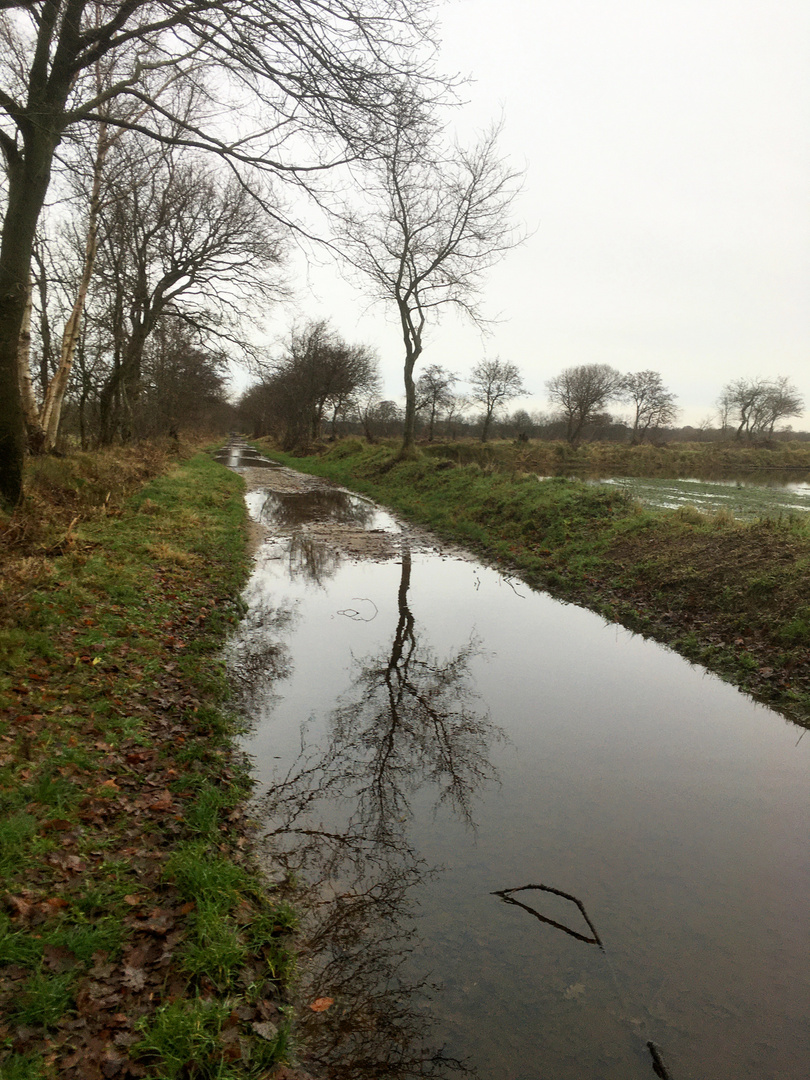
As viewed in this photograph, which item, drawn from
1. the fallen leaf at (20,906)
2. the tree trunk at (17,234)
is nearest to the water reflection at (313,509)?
the tree trunk at (17,234)

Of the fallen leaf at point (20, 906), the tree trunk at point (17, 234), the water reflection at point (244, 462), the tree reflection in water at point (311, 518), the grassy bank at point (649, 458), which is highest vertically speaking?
the tree trunk at point (17, 234)

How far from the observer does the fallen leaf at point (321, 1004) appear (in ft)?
9.19

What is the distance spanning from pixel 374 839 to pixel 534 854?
110cm

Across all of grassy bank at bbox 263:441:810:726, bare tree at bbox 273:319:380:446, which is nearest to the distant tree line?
bare tree at bbox 273:319:380:446

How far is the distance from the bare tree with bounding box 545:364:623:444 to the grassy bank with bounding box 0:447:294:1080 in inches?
2173

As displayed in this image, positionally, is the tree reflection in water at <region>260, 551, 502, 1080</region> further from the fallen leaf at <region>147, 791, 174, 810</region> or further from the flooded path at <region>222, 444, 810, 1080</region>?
the fallen leaf at <region>147, 791, 174, 810</region>

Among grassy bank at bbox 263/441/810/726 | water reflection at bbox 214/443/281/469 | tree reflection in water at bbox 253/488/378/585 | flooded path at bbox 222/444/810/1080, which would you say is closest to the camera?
flooded path at bbox 222/444/810/1080

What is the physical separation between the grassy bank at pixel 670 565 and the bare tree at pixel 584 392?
4354 cm

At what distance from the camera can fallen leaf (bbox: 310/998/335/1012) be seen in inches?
110

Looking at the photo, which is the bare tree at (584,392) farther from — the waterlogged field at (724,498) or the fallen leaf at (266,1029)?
the fallen leaf at (266,1029)

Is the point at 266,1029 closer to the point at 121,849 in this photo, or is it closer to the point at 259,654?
the point at 121,849

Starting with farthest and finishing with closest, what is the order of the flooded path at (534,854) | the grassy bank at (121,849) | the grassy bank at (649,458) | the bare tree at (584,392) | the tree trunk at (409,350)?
the bare tree at (584,392) → the grassy bank at (649,458) → the tree trunk at (409,350) → the flooded path at (534,854) → the grassy bank at (121,849)

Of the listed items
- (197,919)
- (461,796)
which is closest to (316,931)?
(197,919)

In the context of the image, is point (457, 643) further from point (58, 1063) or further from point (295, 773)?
point (58, 1063)
